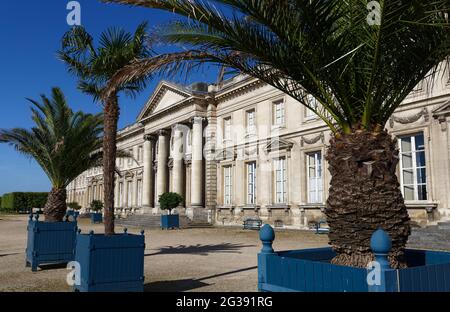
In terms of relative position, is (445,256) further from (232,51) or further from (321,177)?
(321,177)

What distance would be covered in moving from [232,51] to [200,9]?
2.99 feet

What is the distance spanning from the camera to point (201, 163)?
29.6 meters

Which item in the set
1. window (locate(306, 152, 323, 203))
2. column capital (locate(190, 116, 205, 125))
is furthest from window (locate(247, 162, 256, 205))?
column capital (locate(190, 116, 205, 125))

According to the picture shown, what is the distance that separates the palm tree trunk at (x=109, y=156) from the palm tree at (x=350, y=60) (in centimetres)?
420

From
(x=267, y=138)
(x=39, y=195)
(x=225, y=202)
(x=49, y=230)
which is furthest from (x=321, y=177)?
(x=39, y=195)

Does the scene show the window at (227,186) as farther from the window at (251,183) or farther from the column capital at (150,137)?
the column capital at (150,137)

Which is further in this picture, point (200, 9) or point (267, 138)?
point (267, 138)

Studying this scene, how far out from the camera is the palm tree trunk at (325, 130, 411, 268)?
5016 millimetres

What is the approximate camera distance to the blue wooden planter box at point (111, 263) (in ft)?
20.7

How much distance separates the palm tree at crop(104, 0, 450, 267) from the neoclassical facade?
10.6 m

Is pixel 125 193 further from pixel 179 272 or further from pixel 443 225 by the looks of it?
pixel 179 272

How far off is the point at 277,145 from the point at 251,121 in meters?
3.26

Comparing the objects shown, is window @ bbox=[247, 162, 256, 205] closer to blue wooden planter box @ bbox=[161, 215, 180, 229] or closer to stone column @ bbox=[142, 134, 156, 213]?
blue wooden planter box @ bbox=[161, 215, 180, 229]
